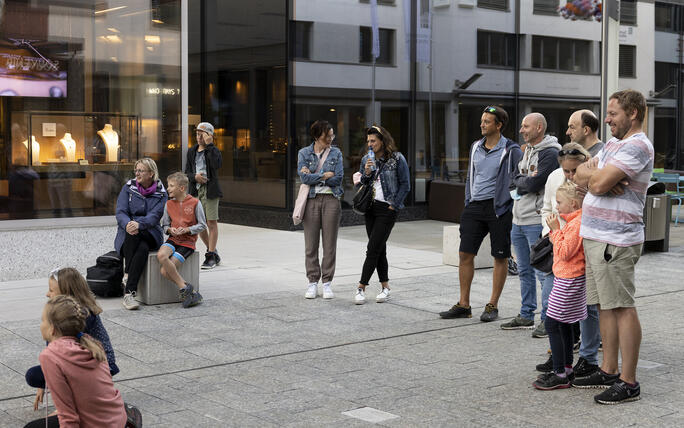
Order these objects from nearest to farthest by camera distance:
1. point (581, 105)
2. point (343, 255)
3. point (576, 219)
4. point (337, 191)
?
point (576, 219) → point (337, 191) → point (343, 255) → point (581, 105)

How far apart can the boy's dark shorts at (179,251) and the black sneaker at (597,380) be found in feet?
13.9

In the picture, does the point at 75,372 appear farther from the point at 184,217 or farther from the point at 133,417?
the point at 184,217

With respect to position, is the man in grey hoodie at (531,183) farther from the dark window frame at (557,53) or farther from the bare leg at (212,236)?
the dark window frame at (557,53)

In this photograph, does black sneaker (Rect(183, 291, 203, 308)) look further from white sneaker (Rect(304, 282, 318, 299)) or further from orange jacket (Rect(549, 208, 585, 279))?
orange jacket (Rect(549, 208, 585, 279))

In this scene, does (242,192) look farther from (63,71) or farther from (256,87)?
(63,71)

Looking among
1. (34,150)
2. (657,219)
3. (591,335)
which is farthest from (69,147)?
(657,219)

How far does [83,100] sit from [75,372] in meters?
6.69

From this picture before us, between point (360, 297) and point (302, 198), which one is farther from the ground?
point (302, 198)

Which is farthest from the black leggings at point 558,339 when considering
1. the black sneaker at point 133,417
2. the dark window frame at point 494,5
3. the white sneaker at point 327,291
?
the dark window frame at point 494,5

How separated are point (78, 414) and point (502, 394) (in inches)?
105

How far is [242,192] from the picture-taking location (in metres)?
16.9

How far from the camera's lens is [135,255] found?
8461 millimetres

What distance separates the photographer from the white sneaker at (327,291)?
8.94m

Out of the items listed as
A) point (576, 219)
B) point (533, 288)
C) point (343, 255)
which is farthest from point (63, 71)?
point (576, 219)
